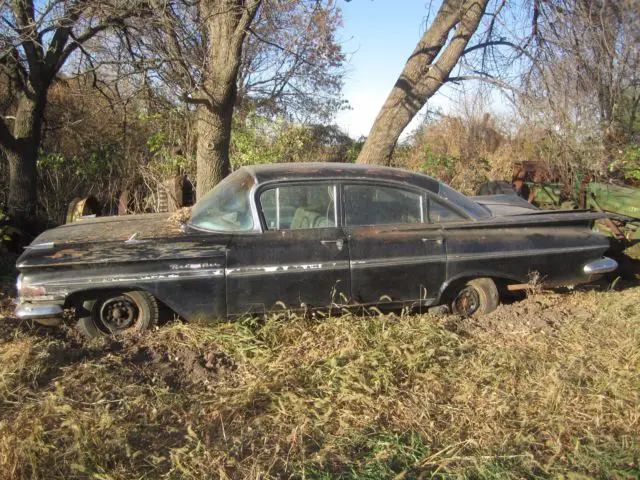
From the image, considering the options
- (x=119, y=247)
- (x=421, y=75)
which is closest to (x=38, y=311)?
(x=119, y=247)

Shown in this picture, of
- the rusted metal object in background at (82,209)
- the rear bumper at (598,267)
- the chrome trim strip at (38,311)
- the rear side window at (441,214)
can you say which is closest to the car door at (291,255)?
the rear side window at (441,214)

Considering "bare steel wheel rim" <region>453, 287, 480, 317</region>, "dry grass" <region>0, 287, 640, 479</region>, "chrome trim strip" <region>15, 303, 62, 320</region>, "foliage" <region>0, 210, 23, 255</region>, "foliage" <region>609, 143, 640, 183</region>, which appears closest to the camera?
"dry grass" <region>0, 287, 640, 479</region>

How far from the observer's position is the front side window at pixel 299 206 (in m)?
4.55

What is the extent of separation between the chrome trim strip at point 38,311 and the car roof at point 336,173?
188cm

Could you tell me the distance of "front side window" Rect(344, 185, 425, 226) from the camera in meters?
4.66

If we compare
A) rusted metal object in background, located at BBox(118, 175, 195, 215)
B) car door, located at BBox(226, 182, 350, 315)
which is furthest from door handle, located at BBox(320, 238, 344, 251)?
rusted metal object in background, located at BBox(118, 175, 195, 215)

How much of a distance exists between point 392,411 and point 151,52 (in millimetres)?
6773

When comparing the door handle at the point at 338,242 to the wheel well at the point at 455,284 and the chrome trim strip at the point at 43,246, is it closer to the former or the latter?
the wheel well at the point at 455,284

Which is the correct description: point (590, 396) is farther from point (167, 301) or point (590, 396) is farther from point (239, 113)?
point (239, 113)

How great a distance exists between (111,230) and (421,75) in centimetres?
545

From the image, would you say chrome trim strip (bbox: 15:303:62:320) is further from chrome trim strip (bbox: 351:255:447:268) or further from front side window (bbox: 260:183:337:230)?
chrome trim strip (bbox: 351:255:447:268)

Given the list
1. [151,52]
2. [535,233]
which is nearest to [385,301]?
[535,233]

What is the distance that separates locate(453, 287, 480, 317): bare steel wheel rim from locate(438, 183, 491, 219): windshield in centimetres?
69

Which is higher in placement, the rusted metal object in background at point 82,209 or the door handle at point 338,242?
the rusted metal object in background at point 82,209
